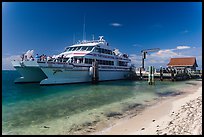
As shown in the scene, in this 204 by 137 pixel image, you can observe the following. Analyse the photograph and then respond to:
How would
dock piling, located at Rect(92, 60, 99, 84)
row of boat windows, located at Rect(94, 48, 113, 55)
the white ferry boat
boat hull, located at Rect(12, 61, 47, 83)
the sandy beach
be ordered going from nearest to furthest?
the sandy beach → boat hull, located at Rect(12, 61, 47, 83) → the white ferry boat → dock piling, located at Rect(92, 60, 99, 84) → row of boat windows, located at Rect(94, 48, 113, 55)

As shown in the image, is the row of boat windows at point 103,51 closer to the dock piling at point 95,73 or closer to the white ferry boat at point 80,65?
the white ferry boat at point 80,65

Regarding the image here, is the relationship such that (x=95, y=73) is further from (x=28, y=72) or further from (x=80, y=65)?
(x=28, y=72)

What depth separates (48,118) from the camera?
9.88 m

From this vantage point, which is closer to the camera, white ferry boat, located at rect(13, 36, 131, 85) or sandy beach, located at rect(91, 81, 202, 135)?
sandy beach, located at rect(91, 81, 202, 135)

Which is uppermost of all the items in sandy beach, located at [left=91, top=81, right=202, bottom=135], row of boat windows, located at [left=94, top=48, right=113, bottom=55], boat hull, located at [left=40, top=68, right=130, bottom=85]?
row of boat windows, located at [left=94, top=48, right=113, bottom=55]

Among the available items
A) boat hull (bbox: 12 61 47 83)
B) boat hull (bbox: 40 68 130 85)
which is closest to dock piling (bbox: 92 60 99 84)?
boat hull (bbox: 40 68 130 85)

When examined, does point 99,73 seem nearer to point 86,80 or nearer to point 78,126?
point 86,80

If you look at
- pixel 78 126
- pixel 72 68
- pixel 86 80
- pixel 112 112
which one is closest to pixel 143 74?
pixel 86 80

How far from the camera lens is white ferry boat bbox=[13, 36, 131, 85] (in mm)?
25172

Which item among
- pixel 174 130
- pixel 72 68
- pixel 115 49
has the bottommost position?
pixel 174 130

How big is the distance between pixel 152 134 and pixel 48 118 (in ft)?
17.1

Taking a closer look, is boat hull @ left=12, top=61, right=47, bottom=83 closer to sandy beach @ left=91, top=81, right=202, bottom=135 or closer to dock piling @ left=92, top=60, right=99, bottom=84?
dock piling @ left=92, top=60, right=99, bottom=84

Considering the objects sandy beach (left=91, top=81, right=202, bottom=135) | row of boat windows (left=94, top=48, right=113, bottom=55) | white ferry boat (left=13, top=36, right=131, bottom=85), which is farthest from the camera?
row of boat windows (left=94, top=48, right=113, bottom=55)

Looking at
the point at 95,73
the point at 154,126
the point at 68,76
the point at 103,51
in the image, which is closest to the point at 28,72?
the point at 68,76
